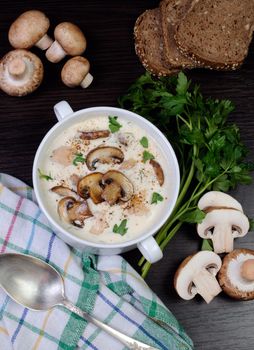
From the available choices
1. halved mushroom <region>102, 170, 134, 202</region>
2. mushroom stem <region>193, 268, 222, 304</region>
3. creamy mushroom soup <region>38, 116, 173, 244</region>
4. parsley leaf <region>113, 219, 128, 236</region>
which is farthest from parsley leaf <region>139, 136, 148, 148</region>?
mushroom stem <region>193, 268, 222, 304</region>

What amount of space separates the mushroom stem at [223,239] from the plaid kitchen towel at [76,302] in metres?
0.25

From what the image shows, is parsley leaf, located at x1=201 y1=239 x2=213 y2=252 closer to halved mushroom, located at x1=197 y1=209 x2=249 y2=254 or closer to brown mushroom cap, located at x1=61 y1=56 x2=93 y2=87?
halved mushroom, located at x1=197 y1=209 x2=249 y2=254

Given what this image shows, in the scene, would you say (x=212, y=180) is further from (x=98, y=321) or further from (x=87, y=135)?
(x=98, y=321)

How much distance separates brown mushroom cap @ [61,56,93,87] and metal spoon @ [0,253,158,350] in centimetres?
57

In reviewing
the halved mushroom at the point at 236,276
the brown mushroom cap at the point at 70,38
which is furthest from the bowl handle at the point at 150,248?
the brown mushroom cap at the point at 70,38

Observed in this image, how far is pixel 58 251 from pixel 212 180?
0.51 metres

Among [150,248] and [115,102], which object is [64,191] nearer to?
[150,248]

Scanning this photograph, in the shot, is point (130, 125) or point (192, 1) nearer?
point (130, 125)

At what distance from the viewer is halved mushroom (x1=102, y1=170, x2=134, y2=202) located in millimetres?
1809

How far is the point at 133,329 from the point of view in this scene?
1.94 meters

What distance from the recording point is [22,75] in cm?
206

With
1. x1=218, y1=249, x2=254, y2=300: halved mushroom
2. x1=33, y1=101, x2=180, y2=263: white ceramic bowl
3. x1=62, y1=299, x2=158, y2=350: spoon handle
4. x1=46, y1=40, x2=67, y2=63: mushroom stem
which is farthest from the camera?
x1=46, y1=40, x2=67, y2=63: mushroom stem

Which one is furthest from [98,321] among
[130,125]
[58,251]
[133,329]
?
[130,125]

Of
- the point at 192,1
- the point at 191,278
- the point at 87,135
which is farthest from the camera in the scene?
the point at 192,1
